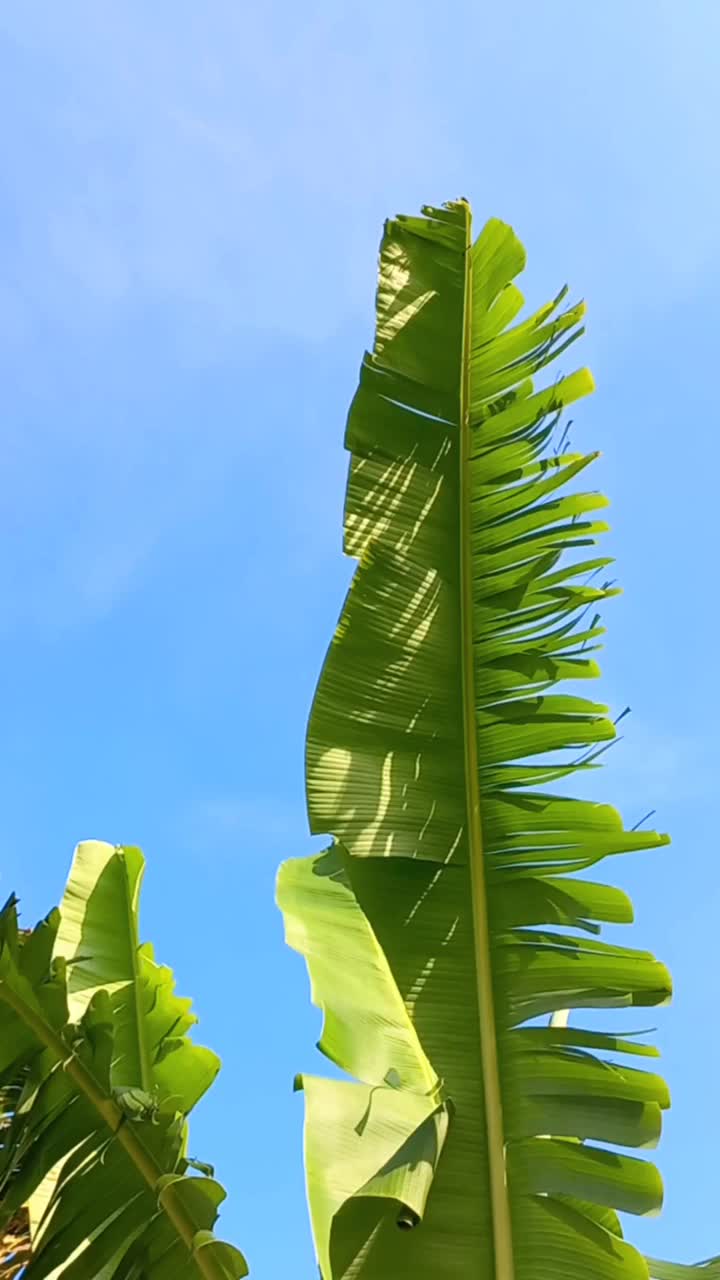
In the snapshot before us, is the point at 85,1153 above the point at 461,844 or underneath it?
underneath

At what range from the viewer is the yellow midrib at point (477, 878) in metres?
1.87

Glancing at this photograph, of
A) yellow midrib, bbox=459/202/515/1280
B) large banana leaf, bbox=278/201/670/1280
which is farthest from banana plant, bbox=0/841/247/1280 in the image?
yellow midrib, bbox=459/202/515/1280

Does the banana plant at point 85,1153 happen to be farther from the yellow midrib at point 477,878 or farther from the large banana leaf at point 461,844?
the yellow midrib at point 477,878

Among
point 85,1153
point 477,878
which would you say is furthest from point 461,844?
point 85,1153

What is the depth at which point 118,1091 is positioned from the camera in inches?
74.6

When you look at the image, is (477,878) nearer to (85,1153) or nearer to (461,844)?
(461,844)

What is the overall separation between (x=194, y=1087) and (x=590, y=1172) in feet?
3.26

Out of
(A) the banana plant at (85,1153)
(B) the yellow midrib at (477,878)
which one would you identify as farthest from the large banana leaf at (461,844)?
(A) the banana plant at (85,1153)

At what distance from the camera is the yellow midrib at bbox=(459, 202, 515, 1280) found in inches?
73.7

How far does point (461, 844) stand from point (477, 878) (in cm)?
→ 8

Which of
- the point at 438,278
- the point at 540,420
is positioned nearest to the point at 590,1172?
the point at 540,420

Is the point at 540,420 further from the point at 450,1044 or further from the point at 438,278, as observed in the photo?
the point at 450,1044

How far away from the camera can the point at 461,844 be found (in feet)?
7.16

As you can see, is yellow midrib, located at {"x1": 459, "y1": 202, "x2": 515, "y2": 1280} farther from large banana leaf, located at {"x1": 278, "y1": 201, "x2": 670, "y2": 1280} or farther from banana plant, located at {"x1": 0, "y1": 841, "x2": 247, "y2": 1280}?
banana plant, located at {"x1": 0, "y1": 841, "x2": 247, "y2": 1280}
